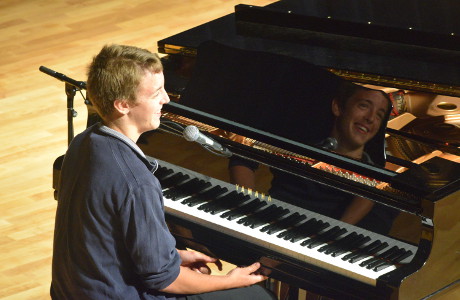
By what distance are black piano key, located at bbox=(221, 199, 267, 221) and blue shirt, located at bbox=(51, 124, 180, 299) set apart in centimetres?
59

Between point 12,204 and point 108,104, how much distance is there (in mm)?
2747

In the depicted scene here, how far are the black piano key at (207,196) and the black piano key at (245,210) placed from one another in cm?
10

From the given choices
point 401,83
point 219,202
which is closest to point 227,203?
point 219,202

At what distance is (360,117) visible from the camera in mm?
3309

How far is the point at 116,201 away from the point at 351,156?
1.00 m

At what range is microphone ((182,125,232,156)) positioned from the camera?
3.07m

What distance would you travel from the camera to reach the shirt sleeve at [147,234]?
8.72ft

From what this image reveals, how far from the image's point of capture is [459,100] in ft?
12.7

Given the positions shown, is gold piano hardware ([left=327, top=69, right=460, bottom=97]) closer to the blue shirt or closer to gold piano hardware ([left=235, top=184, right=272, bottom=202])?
gold piano hardware ([left=235, top=184, right=272, bottom=202])

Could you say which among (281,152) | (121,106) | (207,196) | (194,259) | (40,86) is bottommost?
(40,86)

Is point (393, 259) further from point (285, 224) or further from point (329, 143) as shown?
point (329, 143)

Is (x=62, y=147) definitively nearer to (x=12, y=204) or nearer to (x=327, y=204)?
Result: (x=12, y=204)

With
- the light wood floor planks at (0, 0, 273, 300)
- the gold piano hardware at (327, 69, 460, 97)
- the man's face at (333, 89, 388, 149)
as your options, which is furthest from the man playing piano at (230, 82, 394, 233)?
the light wood floor planks at (0, 0, 273, 300)

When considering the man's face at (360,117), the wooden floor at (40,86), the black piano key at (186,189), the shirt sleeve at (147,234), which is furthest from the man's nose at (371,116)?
the wooden floor at (40,86)
